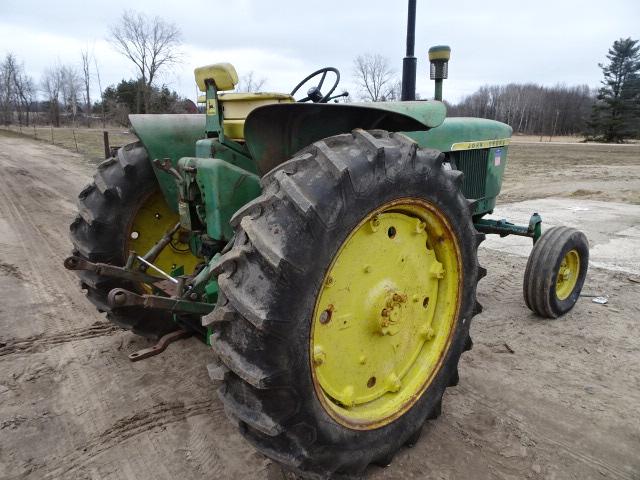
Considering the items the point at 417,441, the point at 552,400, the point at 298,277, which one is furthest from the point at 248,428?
the point at 552,400

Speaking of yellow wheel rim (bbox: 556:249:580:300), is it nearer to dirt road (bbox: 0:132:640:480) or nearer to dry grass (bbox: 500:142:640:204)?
dirt road (bbox: 0:132:640:480)

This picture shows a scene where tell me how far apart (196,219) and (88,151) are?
1672 centimetres

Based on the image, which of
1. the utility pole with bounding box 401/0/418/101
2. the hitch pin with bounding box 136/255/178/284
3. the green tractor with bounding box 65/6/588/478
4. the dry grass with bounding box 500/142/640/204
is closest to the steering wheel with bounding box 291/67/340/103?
the green tractor with bounding box 65/6/588/478

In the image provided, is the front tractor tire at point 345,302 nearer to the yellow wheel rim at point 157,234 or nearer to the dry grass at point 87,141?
the yellow wheel rim at point 157,234

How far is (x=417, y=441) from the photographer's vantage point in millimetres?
2219

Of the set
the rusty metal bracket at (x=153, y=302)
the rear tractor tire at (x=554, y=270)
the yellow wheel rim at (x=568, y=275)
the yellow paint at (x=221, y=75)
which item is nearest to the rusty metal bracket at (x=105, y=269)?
the rusty metal bracket at (x=153, y=302)

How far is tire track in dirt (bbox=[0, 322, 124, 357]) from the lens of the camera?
3035mm

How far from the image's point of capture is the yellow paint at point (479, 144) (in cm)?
358

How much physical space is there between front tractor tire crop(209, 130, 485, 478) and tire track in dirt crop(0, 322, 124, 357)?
2.05m

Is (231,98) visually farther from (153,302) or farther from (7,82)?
(7,82)

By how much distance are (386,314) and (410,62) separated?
2373 mm

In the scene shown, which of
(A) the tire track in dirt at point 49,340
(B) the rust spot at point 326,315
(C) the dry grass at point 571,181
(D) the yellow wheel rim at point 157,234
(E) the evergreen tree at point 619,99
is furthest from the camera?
(E) the evergreen tree at point 619,99

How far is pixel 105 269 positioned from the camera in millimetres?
2359

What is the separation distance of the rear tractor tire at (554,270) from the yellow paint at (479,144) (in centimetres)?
84
